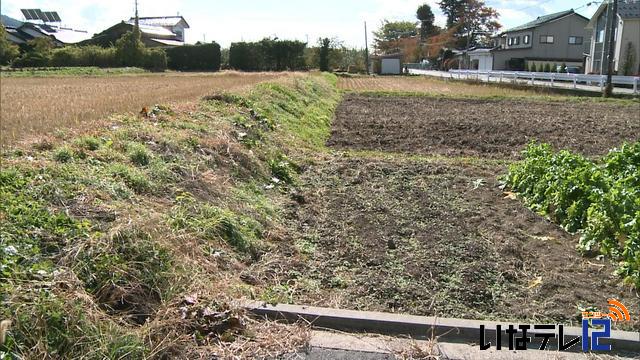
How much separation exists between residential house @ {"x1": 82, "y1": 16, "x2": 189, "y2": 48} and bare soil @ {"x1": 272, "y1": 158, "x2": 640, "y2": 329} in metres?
54.1

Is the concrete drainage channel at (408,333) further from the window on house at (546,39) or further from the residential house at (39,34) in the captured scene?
the residential house at (39,34)

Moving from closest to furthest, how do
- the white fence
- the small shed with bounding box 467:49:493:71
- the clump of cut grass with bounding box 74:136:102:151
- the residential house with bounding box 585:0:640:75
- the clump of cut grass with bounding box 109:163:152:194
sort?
the clump of cut grass with bounding box 109:163:152:194
the clump of cut grass with bounding box 74:136:102:151
the white fence
the residential house with bounding box 585:0:640:75
the small shed with bounding box 467:49:493:71

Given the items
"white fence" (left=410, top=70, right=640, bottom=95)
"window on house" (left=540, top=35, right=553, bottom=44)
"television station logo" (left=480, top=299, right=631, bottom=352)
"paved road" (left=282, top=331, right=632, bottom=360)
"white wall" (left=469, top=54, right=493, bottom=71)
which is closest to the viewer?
"paved road" (left=282, top=331, right=632, bottom=360)

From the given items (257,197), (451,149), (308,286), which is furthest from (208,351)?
(451,149)

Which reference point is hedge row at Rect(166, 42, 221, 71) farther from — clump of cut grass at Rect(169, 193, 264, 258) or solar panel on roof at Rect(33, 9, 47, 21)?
clump of cut grass at Rect(169, 193, 264, 258)

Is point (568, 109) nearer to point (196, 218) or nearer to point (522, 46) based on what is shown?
point (196, 218)

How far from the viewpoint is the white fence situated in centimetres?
2625

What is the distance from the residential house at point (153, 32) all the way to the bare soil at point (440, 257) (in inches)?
2130

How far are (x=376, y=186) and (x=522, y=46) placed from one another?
52263mm

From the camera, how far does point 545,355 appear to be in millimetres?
3102

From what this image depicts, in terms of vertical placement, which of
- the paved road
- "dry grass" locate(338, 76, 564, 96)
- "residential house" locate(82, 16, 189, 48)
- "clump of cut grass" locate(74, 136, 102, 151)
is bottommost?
the paved road

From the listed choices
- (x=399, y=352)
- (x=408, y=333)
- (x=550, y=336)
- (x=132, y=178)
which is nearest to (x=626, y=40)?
(x=550, y=336)

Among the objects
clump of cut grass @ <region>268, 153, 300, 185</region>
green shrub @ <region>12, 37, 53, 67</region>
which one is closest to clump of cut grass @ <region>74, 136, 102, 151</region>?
clump of cut grass @ <region>268, 153, 300, 185</region>

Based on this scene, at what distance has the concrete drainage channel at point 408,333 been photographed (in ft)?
10.2
